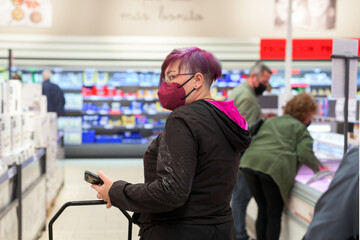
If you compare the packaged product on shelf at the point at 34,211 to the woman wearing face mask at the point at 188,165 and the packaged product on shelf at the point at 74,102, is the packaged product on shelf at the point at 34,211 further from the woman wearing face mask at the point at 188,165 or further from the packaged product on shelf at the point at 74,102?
the packaged product on shelf at the point at 74,102

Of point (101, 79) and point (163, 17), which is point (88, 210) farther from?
point (101, 79)

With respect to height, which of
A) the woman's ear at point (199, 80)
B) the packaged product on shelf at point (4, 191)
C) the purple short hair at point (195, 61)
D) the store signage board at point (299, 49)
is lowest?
the packaged product on shelf at point (4, 191)

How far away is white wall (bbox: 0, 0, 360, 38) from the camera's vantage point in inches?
331

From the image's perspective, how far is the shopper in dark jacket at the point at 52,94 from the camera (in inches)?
351

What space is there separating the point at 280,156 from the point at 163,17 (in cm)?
535

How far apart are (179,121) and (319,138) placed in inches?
140

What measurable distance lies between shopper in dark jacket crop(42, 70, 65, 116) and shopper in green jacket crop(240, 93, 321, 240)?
5.95 meters

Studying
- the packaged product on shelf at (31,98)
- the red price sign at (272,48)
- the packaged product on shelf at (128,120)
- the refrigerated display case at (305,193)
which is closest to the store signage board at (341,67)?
the refrigerated display case at (305,193)

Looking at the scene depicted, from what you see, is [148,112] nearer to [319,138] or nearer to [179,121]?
[319,138]

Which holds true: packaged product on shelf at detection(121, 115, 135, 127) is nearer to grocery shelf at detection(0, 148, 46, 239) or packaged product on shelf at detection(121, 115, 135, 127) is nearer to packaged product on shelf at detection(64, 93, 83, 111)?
packaged product on shelf at detection(64, 93, 83, 111)

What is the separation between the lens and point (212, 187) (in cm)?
161

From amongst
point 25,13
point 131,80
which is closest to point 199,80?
point 25,13

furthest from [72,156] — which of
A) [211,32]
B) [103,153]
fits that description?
[211,32]

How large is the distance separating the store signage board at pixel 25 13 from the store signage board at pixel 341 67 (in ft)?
18.1
